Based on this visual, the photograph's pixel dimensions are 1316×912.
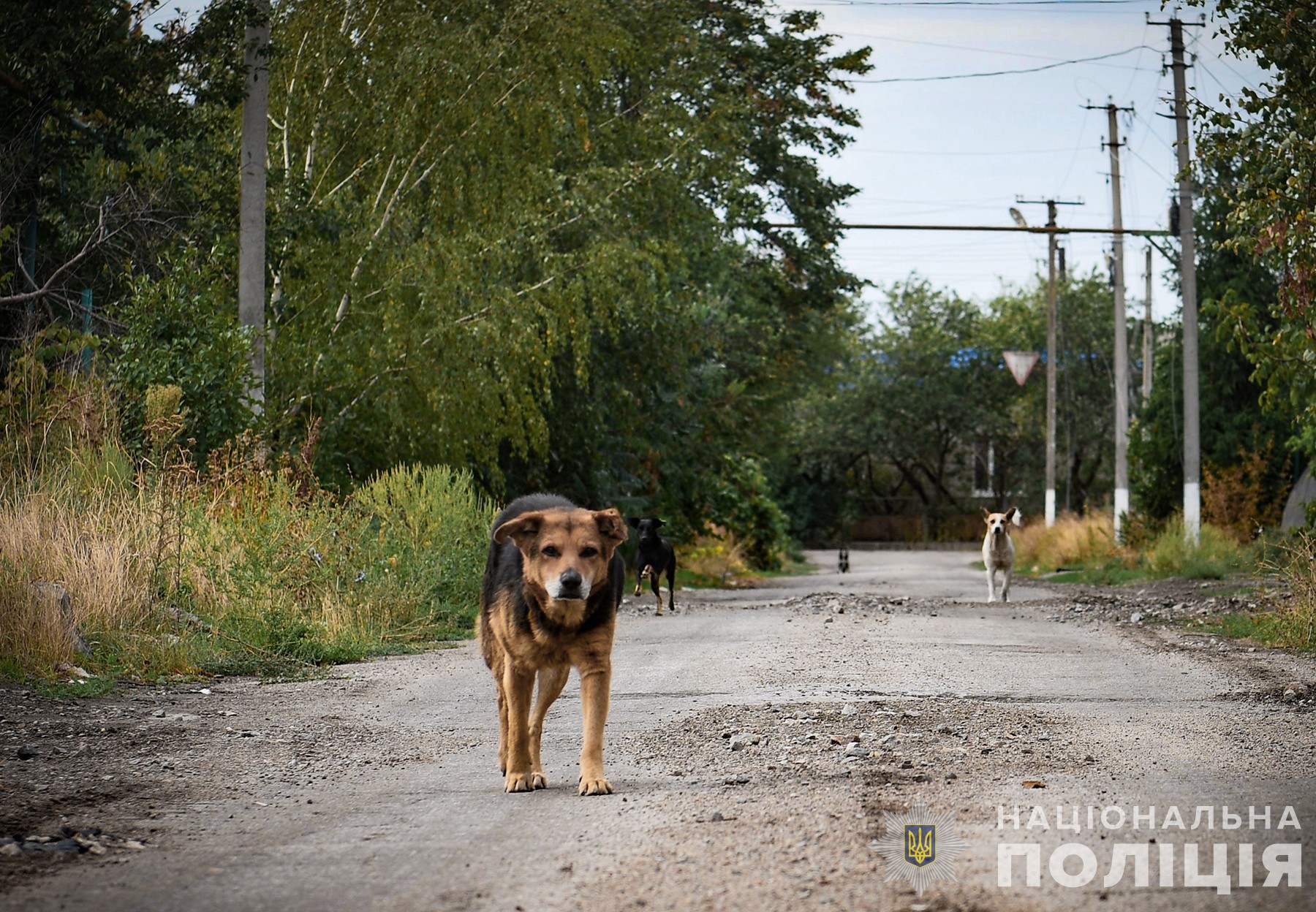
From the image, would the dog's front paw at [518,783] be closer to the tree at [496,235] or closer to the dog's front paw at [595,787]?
the dog's front paw at [595,787]

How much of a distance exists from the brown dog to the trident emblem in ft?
5.09

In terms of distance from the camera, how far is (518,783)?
282 inches

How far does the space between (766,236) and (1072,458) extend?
35.1 metres

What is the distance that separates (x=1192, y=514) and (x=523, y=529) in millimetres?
24546

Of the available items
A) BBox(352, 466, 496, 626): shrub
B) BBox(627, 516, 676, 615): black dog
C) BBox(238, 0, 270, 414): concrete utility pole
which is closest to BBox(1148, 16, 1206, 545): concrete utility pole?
BBox(627, 516, 676, 615): black dog

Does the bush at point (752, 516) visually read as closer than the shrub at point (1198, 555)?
No

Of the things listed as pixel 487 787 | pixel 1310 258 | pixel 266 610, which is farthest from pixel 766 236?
pixel 487 787

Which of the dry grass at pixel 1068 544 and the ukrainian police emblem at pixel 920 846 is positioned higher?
the ukrainian police emblem at pixel 920 846

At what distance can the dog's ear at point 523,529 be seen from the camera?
7.24 meters

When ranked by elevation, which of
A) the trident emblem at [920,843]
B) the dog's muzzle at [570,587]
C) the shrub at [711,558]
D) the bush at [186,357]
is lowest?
the shrub at [711,558]

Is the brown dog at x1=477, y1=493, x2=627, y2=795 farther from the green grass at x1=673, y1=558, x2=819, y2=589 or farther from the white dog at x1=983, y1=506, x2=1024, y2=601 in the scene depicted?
the green grass at x1=673, y1=558, x2=819, y2=589

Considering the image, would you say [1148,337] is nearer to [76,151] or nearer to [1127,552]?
[1127,552]

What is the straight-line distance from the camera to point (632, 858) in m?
5.62

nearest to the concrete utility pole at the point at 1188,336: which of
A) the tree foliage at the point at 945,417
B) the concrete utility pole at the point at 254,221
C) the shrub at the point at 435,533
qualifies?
the shrub at the point at 435,533
